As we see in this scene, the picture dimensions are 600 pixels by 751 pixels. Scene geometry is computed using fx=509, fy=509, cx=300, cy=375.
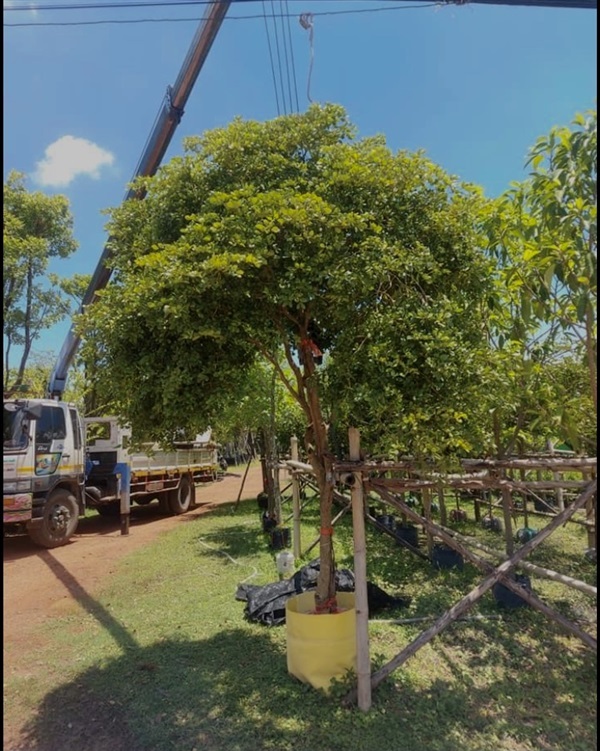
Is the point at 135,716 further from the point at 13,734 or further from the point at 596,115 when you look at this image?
the point at 596,115

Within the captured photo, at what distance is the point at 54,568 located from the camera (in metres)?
7.93

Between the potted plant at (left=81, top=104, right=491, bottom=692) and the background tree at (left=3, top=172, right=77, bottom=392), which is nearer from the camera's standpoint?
the potted plant at (left=81, top=104, right=491, bottom=692)

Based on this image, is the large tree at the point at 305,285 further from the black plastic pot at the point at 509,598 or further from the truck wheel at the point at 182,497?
the truck wheel at the point at 182,497

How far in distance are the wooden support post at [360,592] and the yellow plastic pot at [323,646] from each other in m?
0.18

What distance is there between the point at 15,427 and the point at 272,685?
648cm

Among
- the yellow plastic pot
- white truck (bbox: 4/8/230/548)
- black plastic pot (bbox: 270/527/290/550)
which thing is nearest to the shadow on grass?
the yellow plastic pot

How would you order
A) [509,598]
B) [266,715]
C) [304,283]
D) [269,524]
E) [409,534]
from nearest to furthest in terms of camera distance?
[304,283] < [266,715] < [509,598] < [409,534] < [269,524]

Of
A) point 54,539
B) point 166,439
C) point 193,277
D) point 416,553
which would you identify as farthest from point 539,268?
point 54,539

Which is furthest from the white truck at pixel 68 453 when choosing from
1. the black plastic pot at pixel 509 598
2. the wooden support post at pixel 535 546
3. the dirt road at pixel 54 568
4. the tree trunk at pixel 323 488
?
the wooden support post at pixel 535 546

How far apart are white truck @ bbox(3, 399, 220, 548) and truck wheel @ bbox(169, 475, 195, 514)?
0.84m

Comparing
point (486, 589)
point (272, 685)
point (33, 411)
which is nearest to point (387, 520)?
point (272, 685)

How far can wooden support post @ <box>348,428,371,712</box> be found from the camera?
3412mm

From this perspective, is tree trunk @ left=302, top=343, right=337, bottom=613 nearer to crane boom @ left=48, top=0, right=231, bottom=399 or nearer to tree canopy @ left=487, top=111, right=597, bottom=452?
tree canopy @ left=487, top=111, right=597, bottom=452

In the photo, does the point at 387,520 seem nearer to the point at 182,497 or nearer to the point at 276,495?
the point at 276,495
